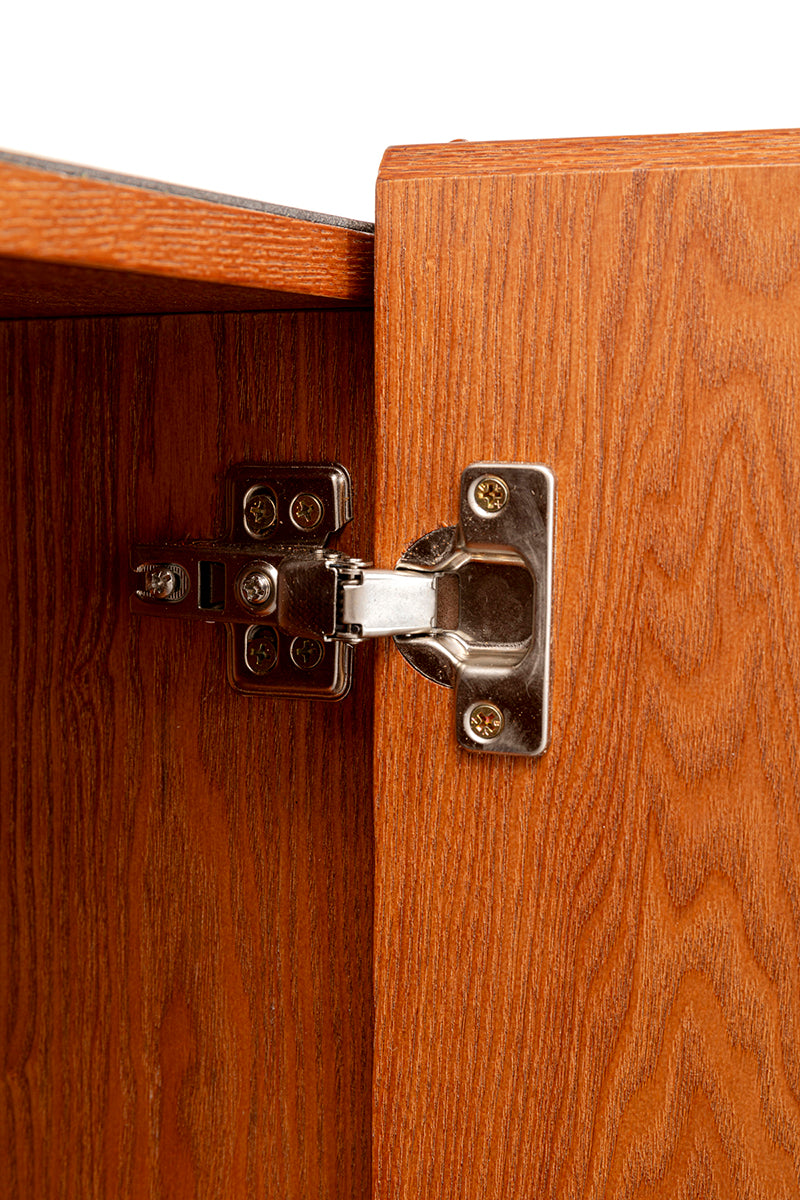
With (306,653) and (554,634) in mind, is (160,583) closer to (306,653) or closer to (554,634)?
(306,653)

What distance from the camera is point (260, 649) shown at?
0.51 metres

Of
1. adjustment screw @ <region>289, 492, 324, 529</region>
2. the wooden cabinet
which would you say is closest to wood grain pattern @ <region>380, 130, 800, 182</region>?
the wooden cabinet

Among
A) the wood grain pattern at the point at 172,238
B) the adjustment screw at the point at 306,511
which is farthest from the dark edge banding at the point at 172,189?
the adjustment screw at the point at 306,511

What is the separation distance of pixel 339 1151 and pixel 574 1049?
0.15 metres

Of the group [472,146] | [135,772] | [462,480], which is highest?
[472,146]

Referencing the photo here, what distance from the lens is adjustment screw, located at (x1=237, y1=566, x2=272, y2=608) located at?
47cm

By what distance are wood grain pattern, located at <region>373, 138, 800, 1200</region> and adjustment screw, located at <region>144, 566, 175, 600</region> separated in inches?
4.0

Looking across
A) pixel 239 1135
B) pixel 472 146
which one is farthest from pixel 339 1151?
pixel 472 146

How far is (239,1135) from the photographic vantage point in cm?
56

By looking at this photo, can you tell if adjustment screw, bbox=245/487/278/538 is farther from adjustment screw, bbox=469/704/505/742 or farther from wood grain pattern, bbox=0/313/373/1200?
adjustment screw, bbox=469/704/505/742

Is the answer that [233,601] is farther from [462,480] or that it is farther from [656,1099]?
[656,1099]

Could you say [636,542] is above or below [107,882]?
above

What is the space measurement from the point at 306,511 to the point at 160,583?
0.06m

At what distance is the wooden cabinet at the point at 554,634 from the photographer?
1.34ft
